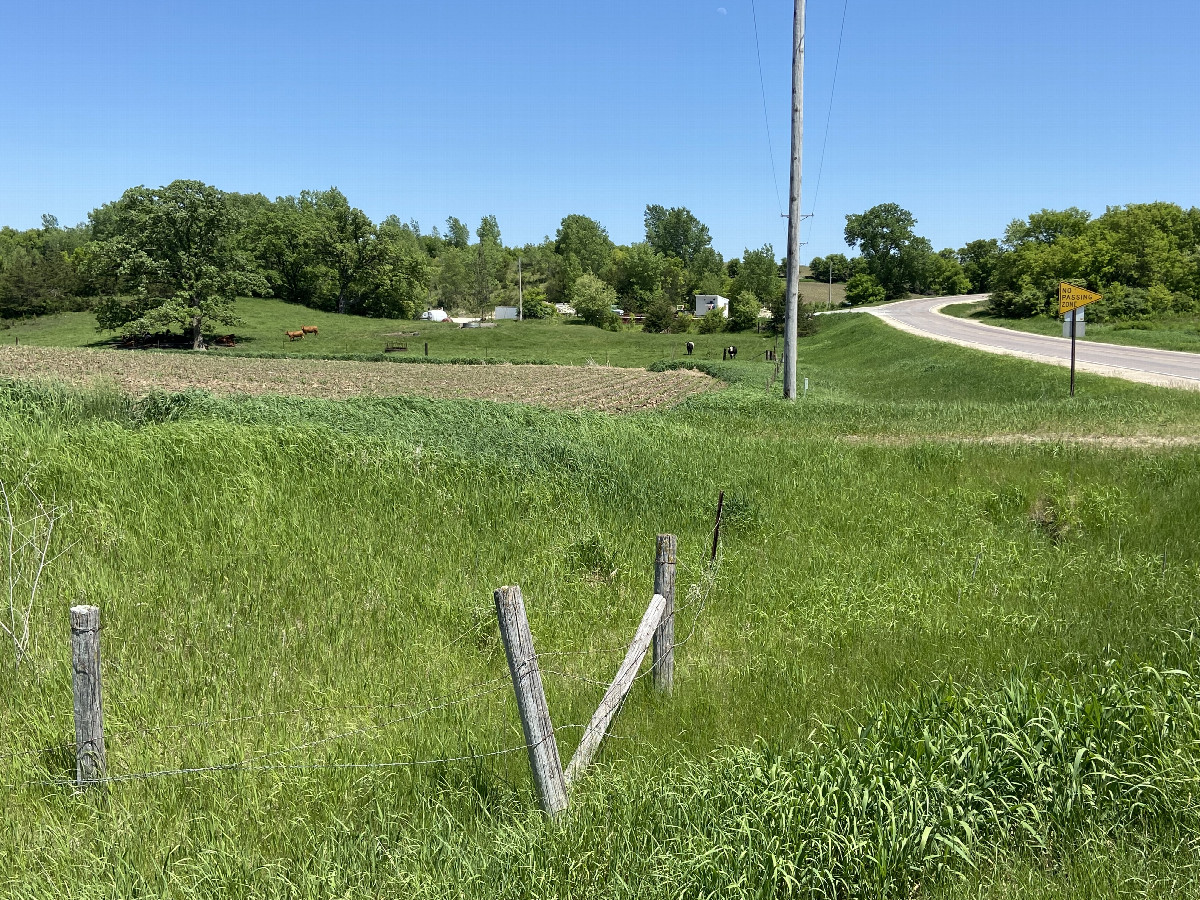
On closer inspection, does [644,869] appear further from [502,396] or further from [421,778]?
[502,396]

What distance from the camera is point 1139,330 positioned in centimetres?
4584

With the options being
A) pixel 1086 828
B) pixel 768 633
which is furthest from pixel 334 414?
pixel 1086 828

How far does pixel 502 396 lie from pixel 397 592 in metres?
22.7

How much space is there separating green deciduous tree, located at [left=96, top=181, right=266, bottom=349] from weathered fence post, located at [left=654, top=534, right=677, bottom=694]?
64295mm

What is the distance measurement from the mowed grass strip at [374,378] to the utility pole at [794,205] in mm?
5728

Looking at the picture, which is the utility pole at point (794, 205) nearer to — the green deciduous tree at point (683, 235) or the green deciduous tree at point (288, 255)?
the green deciduous tree at point (288, 255)

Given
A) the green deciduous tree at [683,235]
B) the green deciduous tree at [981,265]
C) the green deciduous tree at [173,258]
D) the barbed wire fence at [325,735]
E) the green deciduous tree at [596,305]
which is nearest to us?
the barbed wire fence at [325,735]

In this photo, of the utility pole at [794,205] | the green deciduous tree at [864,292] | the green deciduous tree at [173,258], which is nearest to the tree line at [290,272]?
the green deciduous tree at [173,258]

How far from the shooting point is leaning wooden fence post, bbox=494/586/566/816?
414cm

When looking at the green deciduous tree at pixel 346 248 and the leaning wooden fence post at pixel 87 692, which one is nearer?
the leaning wooden fence post at pixel 87 692

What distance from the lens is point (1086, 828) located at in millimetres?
4281

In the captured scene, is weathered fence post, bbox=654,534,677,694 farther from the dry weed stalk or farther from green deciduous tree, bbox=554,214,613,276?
green deciduous tree, bbox=554,214,613,276

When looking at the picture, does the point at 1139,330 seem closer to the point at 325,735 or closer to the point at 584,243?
the point at 325,735

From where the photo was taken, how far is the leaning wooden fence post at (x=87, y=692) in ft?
13.9
